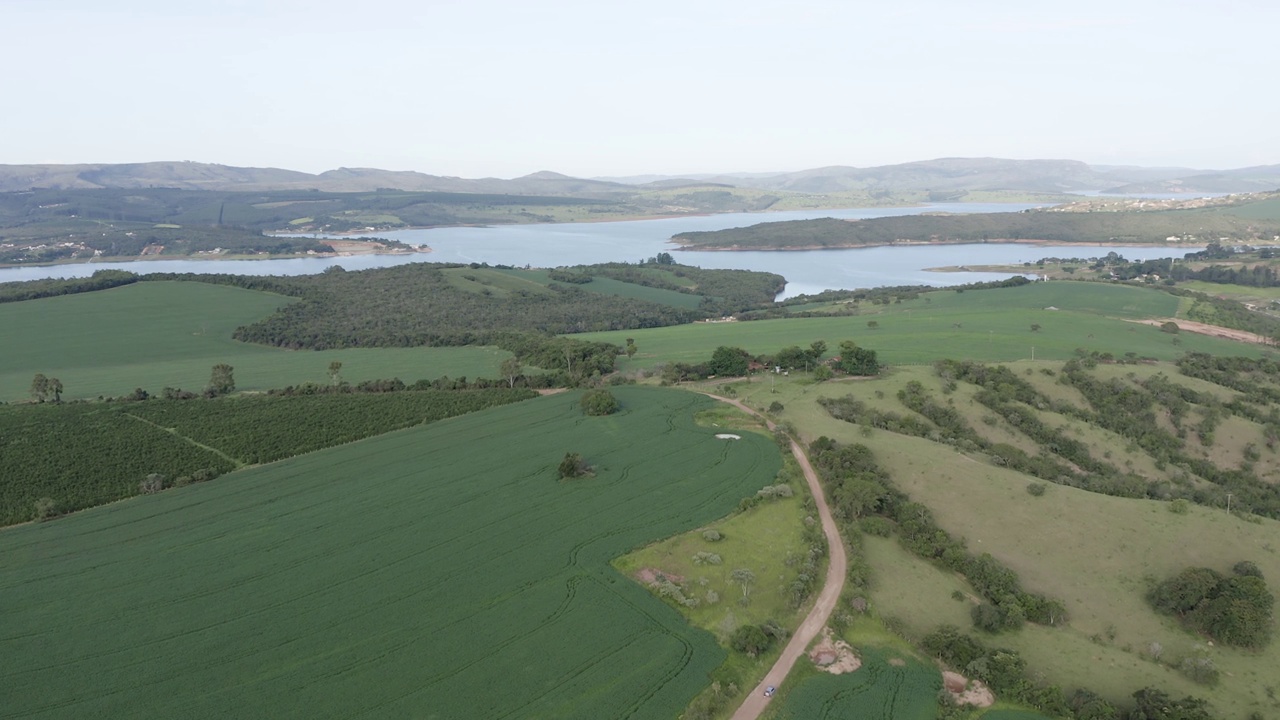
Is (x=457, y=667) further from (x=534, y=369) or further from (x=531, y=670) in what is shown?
(x=534, y=369)

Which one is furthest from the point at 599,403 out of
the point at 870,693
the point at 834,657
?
the point at 870,693

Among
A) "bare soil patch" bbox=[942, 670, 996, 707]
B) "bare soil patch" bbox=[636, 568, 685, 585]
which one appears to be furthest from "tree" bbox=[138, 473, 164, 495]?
"bare soil patch" bbox=[942, 670, 996, 707]

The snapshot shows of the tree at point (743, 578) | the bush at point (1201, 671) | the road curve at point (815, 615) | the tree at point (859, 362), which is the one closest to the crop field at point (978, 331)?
A: the tree at point (859, 362)

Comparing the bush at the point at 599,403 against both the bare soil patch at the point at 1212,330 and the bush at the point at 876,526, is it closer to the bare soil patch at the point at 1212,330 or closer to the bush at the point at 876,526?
the bush at the point at 876,526

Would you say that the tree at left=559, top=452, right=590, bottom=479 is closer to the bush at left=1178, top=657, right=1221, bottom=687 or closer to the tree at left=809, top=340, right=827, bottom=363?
the bush at left=1178, top=657, right=1221, bottom=687

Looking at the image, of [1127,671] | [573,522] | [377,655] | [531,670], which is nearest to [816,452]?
[573,522]

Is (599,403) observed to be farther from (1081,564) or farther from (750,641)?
(1081,564)
